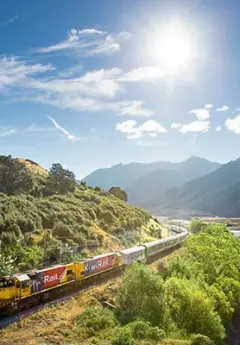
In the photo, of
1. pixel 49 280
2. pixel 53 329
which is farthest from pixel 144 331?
pixel 49 280

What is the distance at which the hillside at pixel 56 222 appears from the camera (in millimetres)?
49688

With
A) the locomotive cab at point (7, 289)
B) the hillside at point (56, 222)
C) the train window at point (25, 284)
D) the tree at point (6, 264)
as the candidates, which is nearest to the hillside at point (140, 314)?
the locomotive cab at point (7, 289)

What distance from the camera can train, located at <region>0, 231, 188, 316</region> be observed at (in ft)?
113

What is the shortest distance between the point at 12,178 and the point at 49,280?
128 feet

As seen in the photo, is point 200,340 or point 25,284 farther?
point 25,284

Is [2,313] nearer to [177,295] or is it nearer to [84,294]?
[84,294]

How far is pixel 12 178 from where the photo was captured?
75.4 metres

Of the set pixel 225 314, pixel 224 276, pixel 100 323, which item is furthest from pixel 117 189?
pixel 100 323

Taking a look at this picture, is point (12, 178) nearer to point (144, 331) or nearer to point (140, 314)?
point (140, 314)

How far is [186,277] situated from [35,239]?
2020cm

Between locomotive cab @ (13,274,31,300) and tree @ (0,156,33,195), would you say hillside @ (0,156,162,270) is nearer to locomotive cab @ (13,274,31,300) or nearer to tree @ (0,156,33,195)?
tree @ (0,156,33,195)

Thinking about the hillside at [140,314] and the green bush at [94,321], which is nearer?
the hillside at [140,314]

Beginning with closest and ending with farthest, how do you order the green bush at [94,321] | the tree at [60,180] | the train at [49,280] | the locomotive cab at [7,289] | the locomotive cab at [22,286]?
the green bush at [94,321]
the locomotive cab at [7,289]
the train at [49,280]
the locomotive cab at [22,286]
the tree at [60,180]

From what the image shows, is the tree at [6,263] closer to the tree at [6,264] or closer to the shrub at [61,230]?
the tree at [6,264]
